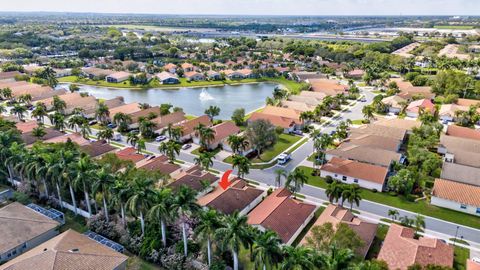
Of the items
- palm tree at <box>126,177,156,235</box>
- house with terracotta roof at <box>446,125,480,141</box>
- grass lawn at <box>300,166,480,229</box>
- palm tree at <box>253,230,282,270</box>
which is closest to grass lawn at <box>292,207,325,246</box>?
grass lawn at <box>300,166,480,229</box>

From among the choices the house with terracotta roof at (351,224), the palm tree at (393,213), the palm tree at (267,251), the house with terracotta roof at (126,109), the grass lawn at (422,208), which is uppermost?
the palm tree at (267,251)

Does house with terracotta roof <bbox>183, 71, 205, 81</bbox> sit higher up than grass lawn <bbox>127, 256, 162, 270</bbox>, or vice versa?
house with terracotta roof <bbox>183, 71, 205, 81</bbox>

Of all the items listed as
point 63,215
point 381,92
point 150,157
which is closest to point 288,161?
point 150,157

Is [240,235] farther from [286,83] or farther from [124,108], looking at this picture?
[286,83]

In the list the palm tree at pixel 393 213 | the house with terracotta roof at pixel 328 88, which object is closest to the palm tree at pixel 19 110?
the palm tree at pixel 393 213

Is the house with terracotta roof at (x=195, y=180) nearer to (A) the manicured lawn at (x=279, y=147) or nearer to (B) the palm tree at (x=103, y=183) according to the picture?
(B) the palm tree at (x=103, y=183)

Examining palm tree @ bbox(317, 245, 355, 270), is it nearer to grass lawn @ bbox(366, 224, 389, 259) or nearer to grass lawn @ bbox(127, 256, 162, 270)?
grass lawn @ bbox(366, 224, 389, 259)


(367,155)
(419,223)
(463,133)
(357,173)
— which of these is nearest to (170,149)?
(357,173)
